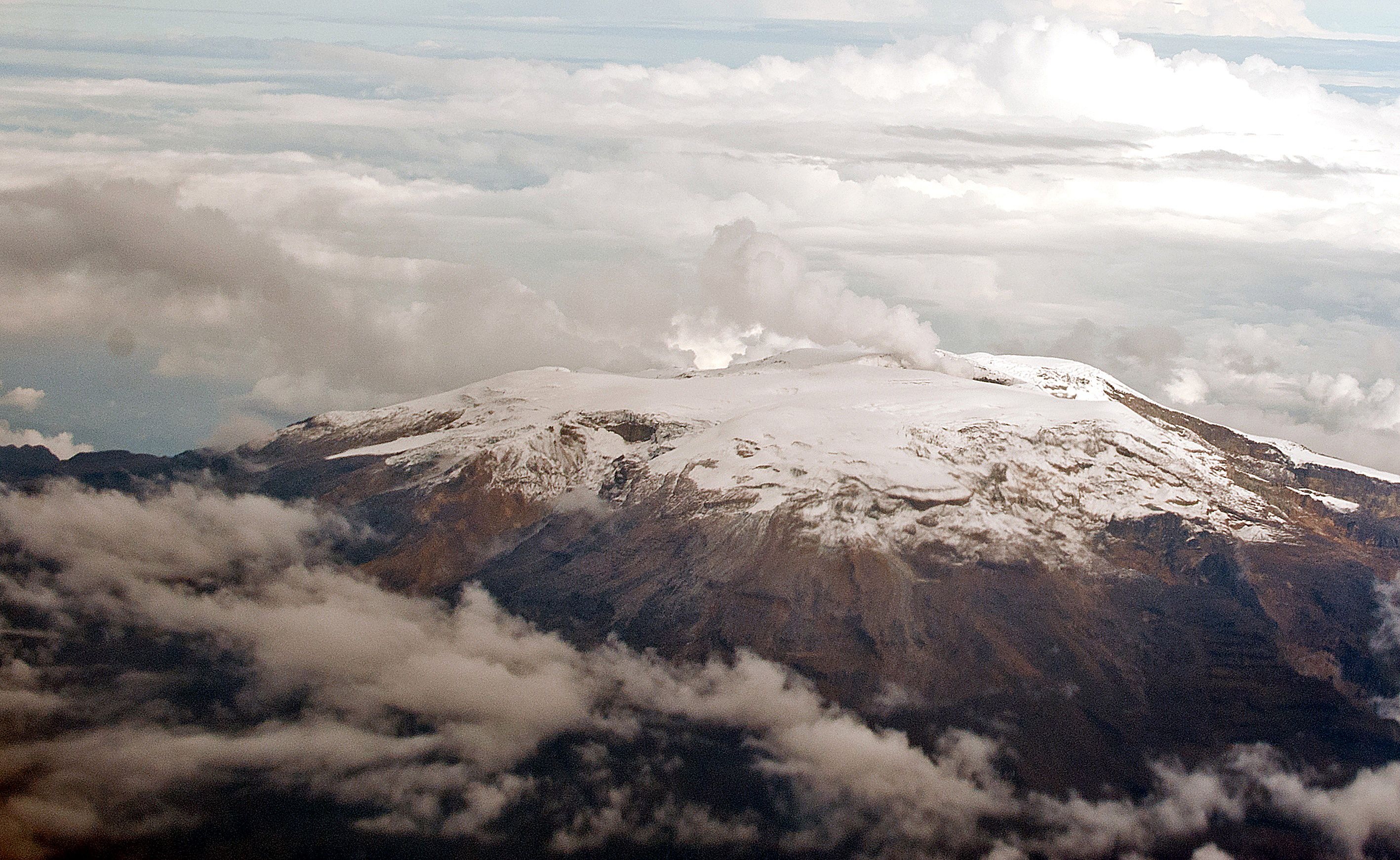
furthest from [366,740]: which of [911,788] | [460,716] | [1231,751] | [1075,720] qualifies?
[1231,751]

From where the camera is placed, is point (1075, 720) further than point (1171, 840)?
Yes

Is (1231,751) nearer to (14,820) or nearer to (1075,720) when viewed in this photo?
(1075,720)

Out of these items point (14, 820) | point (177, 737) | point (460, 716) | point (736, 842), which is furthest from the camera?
point (460, 716)

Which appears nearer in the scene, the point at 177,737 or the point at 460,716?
the point at 177,737

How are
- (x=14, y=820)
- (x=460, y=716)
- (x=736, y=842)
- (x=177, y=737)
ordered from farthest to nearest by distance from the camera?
(x=460, y=716), (x=177, y=737), (x=736, y=842), (x=14, y=820)

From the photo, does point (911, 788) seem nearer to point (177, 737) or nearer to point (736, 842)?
point (736, 842)

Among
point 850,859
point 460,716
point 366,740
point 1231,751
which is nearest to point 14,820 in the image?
point 366,740

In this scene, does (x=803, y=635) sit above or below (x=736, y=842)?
above

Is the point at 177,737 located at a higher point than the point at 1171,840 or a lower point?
higher
